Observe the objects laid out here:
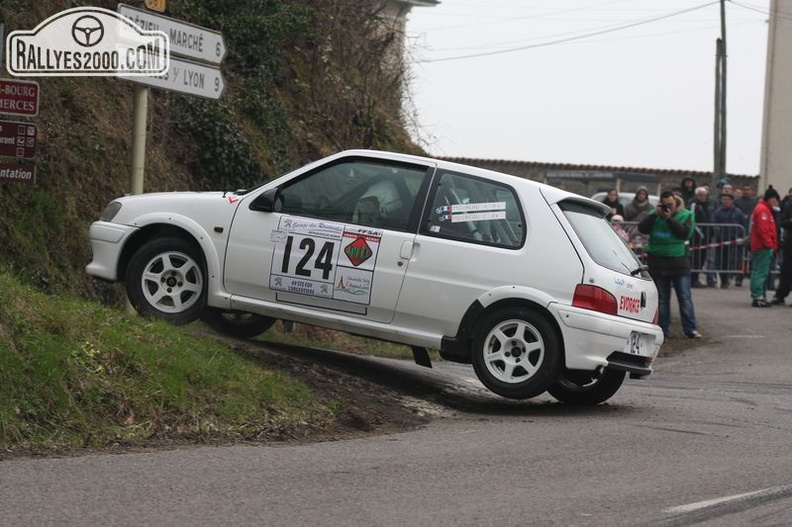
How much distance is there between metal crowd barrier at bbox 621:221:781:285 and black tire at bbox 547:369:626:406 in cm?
1466

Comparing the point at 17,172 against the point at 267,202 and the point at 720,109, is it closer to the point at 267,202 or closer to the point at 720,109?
the point at 267,202

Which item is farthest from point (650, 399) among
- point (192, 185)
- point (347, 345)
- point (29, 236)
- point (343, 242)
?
point (192, 185)

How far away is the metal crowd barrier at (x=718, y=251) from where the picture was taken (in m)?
26.3

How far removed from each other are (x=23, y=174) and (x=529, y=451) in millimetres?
5017

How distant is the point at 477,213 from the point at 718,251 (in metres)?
17.3

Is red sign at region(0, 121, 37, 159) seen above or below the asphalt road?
above

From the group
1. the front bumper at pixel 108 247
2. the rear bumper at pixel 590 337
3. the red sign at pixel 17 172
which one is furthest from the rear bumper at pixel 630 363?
the red sign at pixel 17 172

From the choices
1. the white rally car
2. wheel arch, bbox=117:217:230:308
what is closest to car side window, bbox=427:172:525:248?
the white rally car

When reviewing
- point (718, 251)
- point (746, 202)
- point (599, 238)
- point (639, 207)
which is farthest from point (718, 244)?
point (599, 238)

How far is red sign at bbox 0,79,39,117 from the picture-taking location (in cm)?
1085

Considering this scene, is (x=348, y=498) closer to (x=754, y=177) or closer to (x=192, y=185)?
(x=192, y=185)

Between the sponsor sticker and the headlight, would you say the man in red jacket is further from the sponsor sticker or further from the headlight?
the headlight

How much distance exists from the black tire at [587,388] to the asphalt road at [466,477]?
1.50 ft

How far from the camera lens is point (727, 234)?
2634 cm
